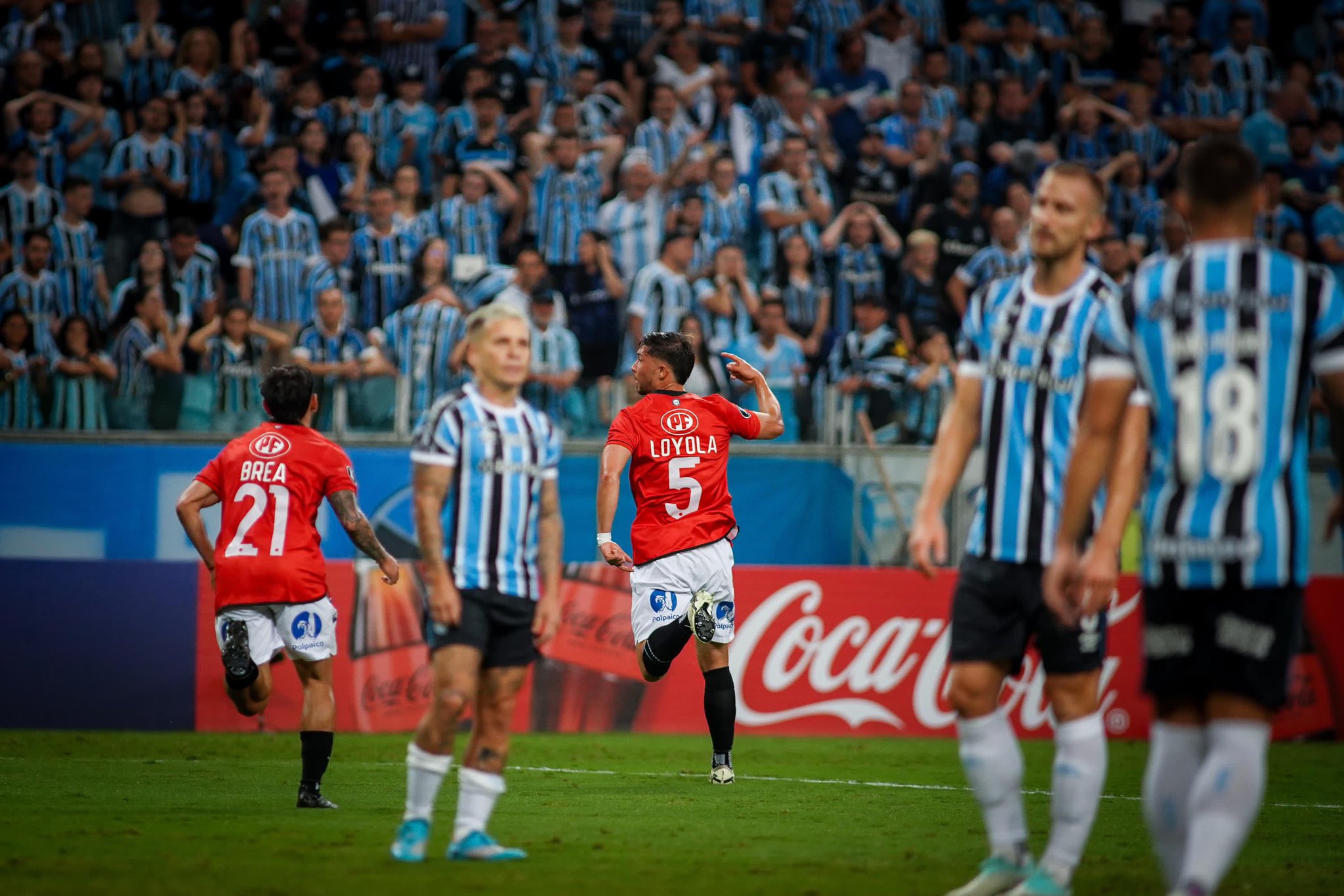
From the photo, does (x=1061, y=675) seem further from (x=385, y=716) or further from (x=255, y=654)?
(x=385, y=716)

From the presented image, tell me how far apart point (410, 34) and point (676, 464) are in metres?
10.6

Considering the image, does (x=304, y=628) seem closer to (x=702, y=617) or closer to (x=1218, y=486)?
(x=702, y=617)

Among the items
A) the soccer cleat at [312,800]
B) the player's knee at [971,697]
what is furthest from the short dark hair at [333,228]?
the player's knee at [971,697]

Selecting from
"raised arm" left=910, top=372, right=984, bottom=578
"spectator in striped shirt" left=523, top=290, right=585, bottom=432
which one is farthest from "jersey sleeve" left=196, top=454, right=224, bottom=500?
"spectator in striped shirt" left=523, top=290, right=585, bottom=432

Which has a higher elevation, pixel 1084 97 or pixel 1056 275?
pixel 1084 97

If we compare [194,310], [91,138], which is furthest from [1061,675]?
[91,138]

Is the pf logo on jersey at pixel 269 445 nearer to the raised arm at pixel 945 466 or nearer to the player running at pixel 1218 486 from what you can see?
the raised arm at pixel 945 466

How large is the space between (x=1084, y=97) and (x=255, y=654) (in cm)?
1400

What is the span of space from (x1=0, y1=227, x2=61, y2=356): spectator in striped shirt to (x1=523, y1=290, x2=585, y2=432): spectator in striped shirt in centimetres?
434

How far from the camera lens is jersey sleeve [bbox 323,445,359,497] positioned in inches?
322

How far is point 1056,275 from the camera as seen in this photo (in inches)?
221

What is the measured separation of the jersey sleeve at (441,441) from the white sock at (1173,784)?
2673 millimetres

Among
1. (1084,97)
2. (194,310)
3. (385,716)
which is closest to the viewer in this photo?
(385,716)

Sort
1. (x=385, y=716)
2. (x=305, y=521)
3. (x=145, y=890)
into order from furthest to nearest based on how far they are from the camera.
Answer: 1. (x=385, y=716)
2. (x=305, y=521)
3. (x=145, y=890)
